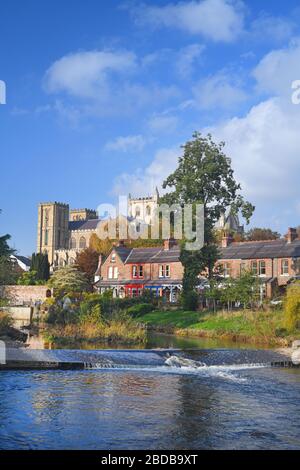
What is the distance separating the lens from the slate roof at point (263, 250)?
58250 mm

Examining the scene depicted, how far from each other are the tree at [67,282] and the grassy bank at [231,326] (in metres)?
18.1

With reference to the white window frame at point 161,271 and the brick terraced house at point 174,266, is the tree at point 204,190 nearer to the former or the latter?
the brick terraced house at point 174,266

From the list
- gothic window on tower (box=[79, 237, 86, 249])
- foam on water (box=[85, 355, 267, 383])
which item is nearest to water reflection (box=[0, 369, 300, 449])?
foam on water (box=[85, 355, 267, 383])

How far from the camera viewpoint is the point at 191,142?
50.5 m

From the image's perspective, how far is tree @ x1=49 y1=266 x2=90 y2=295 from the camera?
63781 mm

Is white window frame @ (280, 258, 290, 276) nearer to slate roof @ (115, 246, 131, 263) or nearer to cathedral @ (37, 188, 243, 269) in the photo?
slate roof @ (115, 246, 131, 263)

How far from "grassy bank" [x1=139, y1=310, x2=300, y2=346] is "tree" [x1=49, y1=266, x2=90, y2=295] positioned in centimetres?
1805

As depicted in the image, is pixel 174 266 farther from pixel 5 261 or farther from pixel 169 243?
pixel 5 261

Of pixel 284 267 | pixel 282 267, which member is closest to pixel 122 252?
pixel 282 267

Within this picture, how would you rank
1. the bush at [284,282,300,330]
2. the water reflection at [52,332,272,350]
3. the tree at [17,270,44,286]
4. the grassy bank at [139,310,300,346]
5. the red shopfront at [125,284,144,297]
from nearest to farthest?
the water reflection at [52,332,272,350] → the bush at [284,282,300,330] → the grassy bank at [139,310,300,346] → the red shopfront at [125,284,144,297] → the tree at [17,270,44,286]

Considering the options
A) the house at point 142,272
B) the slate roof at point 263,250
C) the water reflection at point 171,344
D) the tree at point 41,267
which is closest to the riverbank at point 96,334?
the water reflection at point 171,344

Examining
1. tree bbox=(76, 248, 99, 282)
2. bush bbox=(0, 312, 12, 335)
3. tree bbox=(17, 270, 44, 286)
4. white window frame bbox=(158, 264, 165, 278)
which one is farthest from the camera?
tree bbox=(76, 248, 99, 282)

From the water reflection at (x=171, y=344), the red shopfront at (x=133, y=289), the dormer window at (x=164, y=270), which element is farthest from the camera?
the red shopfront at (x=133, y=289)
